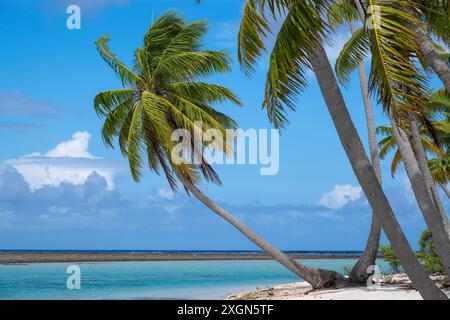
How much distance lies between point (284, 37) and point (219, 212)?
10937 millimetres

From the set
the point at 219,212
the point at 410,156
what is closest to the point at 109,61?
the point at 219,212

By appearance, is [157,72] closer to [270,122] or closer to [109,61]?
[109,61]

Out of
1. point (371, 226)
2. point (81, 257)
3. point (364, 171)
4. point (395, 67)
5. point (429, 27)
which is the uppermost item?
point (429, 27)

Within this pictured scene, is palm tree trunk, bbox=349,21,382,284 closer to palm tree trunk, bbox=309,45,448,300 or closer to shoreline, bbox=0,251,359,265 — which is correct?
palm tree trunk, bbox=309,45,448,300

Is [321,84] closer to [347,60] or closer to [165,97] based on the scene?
[347,60]

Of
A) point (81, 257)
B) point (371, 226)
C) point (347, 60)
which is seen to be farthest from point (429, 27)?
point (81, 257)

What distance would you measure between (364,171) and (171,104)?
38.1ft

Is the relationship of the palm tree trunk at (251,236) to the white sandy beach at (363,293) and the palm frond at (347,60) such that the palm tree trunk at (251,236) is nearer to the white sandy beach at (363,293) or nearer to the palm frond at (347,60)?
the white sandy beach at (363,293)

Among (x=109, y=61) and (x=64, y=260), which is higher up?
(x=109, y=61)

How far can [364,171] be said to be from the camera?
8.27 meters

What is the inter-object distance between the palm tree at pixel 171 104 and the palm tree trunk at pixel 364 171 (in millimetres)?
10086

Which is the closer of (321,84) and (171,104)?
(321,84)
